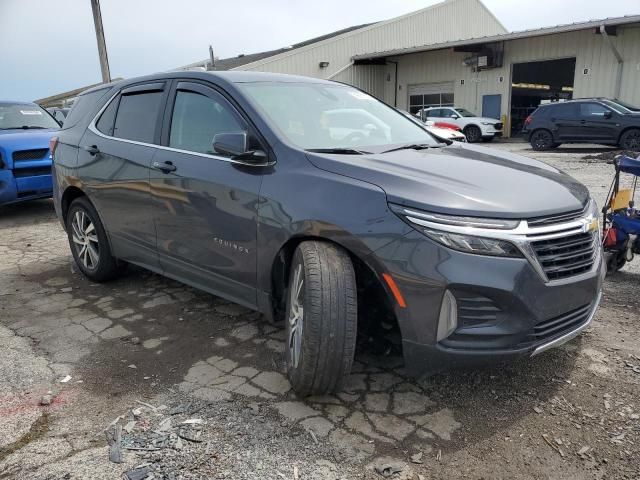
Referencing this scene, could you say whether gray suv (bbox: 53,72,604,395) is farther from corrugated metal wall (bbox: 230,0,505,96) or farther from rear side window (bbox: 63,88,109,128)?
corrugated metal wall (bbox: 230,0,505,96)

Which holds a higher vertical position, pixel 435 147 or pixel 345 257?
pixel 435 147

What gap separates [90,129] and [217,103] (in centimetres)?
169

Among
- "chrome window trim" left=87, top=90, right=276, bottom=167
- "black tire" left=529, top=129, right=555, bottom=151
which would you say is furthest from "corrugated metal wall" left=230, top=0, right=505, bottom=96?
"chrome window trim" left=87, top=90, right=276, bottom=167

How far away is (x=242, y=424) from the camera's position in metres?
2.60

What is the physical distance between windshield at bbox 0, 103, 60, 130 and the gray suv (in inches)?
216

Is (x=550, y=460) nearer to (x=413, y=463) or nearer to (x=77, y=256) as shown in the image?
(x=413, y=463)

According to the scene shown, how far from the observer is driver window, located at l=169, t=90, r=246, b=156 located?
11.0 feet

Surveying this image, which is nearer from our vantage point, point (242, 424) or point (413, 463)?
point (413, 463)

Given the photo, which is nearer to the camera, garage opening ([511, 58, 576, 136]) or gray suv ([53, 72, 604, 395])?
gray suv ([53, 72, 604, 395])

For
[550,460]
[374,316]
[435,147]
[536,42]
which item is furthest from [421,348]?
[536,42]

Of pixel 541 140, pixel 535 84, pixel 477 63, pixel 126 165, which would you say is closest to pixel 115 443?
pixel 126 165

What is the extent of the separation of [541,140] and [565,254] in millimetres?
16558

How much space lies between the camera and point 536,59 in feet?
72.8

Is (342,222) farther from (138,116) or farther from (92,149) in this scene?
(92,149)
